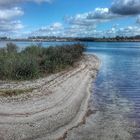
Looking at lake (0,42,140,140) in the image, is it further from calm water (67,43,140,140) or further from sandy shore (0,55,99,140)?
sandy shore (0,55,99,140)

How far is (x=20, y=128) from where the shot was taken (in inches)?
567

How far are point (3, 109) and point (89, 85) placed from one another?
35.5 feet

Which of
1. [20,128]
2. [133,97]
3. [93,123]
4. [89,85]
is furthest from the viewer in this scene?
[89,85]

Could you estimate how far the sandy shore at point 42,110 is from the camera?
1406cm

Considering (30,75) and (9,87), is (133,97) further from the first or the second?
(30,75)

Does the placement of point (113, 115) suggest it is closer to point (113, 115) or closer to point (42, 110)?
point (113, 115)

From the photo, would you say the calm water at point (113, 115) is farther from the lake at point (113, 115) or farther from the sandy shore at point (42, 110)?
the sandy shore at point (42, 110)

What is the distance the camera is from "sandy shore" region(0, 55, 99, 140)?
554 inches

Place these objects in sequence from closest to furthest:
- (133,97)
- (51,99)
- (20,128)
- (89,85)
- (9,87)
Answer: (20,128), (51,99), (133,97), (9,87), (89,85)

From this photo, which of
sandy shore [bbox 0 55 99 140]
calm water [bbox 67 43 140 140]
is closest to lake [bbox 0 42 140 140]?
calm water [bbox 67 43 140 140]

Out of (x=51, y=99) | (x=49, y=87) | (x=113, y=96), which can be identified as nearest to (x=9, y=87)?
(x=49, y=87)

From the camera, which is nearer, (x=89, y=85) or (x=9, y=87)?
(x=9, y=87)

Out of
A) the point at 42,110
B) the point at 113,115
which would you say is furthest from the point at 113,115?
the point at 42,110

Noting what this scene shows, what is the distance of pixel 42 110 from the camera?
1744 cm
